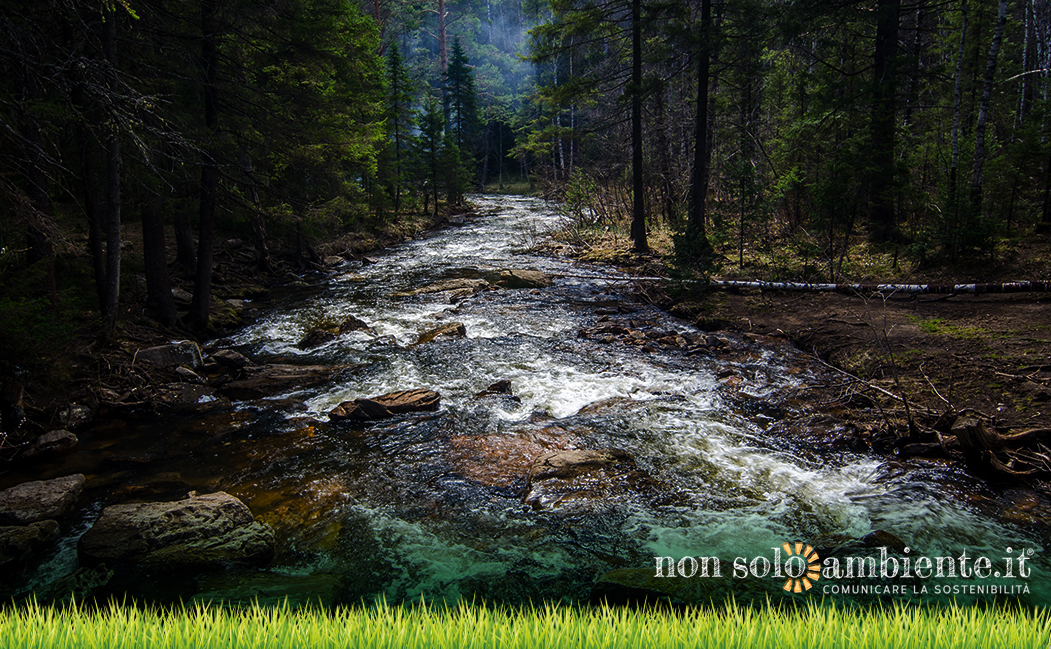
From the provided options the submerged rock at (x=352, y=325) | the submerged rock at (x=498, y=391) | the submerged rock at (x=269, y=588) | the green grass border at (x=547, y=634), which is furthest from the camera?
the submerged rock at (x=352, y=325)

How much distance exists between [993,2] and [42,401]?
2858 cm

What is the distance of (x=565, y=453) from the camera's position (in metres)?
6.39

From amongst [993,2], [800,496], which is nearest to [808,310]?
[800,496]

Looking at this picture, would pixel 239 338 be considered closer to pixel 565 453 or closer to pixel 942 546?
pixel 565 453

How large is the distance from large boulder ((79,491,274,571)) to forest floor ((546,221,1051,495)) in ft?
22.5

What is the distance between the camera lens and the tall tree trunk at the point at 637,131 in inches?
698

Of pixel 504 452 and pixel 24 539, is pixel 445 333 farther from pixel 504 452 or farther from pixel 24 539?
pixel 24 539

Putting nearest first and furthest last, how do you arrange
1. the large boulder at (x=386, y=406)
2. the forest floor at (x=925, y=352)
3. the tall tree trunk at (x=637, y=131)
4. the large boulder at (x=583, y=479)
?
the large boulder at (x=583, y=479) < the forest floor at (x=925, y=352) < the large boulder at (x=386, y=406) < the tall tree trunk at (x=637, y=131)

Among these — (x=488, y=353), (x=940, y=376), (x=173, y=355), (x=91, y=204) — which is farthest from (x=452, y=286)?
(x=940, y=376)

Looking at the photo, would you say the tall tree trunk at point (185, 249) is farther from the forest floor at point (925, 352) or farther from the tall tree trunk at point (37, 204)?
the forest floor at point (925, 352)

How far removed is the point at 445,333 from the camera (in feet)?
38.9

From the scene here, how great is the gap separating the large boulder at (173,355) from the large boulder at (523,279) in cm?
897

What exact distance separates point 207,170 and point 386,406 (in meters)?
7.75

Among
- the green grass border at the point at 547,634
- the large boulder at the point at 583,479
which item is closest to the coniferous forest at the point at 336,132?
the green grass border at the point at 547,634
